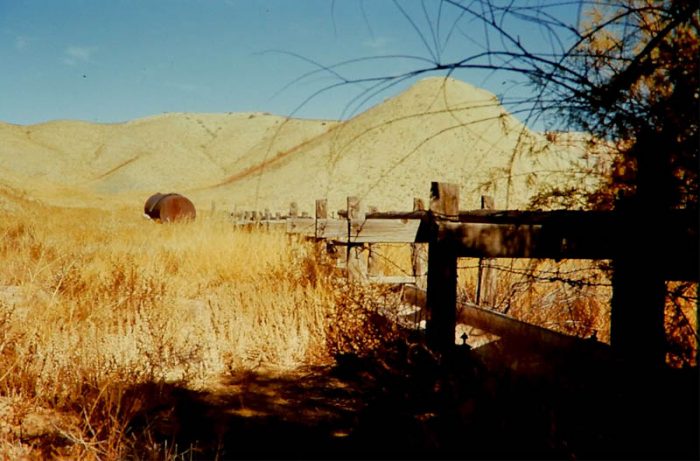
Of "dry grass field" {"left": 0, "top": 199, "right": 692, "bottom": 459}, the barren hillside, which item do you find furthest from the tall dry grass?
the barren hillside

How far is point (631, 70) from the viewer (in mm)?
2053

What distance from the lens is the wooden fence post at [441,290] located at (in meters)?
2.88

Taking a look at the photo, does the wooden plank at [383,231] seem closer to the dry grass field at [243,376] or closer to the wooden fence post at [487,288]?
the dry grass field at [243,376]

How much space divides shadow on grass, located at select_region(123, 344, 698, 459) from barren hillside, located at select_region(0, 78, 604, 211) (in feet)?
62.4

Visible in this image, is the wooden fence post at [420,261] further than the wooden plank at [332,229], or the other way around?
the wooden fence post at [420,261]

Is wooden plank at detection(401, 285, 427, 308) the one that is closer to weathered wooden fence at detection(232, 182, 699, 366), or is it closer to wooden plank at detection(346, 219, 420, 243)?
wooden plank at detection(346, 219, 420, 243)

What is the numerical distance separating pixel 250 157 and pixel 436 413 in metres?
89.7

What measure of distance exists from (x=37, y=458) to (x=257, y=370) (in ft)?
6.50

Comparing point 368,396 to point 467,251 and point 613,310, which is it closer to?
point 467,251

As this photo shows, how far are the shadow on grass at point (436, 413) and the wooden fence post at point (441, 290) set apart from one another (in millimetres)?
128

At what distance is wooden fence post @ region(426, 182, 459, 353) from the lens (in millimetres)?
2875

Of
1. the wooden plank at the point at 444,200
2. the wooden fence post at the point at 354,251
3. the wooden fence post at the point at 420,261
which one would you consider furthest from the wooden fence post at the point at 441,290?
the wooden fence post at the point at 420,261

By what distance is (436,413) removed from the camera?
283cm

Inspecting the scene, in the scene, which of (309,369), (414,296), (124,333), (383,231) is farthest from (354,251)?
(124,333)
